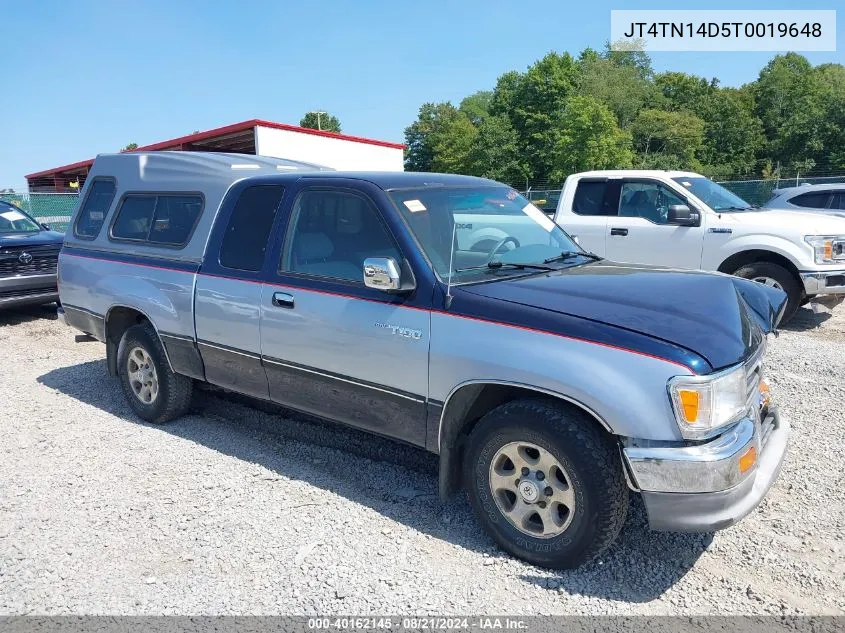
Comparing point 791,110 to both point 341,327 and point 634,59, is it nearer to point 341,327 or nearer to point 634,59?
point 634,59

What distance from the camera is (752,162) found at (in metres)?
63.8

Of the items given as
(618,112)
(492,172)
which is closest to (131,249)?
(492,172)

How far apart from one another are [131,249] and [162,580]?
296 centimetres

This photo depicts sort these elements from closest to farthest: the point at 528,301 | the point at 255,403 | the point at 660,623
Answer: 1. the point at 660,623
2. the point at 528,301
3. the point at 255,403

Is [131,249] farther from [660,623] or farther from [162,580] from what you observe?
[660,623]

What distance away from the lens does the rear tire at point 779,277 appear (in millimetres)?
7727

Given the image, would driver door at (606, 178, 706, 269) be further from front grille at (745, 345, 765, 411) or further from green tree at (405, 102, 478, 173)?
green tree at (405, 102, 478, 173)

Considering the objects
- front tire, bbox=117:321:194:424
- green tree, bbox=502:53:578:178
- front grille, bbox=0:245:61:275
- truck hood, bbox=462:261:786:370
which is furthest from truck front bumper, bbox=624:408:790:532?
green tree, bbox=502:53:578:178

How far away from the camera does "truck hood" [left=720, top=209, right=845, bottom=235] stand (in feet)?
25.3

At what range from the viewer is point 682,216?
7.99 meters

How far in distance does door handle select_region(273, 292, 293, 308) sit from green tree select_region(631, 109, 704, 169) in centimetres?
5757

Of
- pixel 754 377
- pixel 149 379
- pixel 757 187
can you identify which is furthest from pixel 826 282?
pixel 757 187

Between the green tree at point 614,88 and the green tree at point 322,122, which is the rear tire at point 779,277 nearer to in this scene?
the green tree at point 614,88

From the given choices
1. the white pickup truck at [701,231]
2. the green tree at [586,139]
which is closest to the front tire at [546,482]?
the white pickup truck at [701,231]
